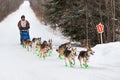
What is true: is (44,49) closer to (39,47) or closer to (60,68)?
(39,47)

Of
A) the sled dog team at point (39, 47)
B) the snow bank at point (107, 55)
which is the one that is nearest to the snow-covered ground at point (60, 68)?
the snow bank at point (107, 55)

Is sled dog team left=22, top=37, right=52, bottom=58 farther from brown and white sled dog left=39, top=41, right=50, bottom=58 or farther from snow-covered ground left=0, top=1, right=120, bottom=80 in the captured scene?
snow-covered ground left=0, top=1, right=120, bottom=80

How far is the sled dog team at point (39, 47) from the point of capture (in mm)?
15609

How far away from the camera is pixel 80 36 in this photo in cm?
2177

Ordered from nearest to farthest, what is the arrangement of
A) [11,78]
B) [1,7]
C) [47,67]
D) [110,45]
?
1. [11,78]
2. [47,67]
3. [110,45]
4. [1,7]

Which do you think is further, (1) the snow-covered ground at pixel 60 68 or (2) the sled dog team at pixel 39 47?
(2) the sled dog team at pixel 39 47

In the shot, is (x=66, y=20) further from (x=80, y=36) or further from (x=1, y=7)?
(x=1, y=7)

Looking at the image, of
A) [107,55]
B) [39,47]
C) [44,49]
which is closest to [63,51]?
[107,55]

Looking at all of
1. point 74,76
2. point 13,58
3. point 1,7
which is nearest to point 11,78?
point 74,76

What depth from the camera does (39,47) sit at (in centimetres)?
1695

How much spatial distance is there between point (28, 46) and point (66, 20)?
373 centimetres

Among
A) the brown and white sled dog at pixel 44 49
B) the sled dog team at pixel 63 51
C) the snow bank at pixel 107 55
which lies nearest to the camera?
the sled dog team at pixel 63 51

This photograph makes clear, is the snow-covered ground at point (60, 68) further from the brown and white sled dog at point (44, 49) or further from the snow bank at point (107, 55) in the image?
the brown and white sled dog at point (44, 49)

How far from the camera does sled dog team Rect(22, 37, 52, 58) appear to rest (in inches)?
615
